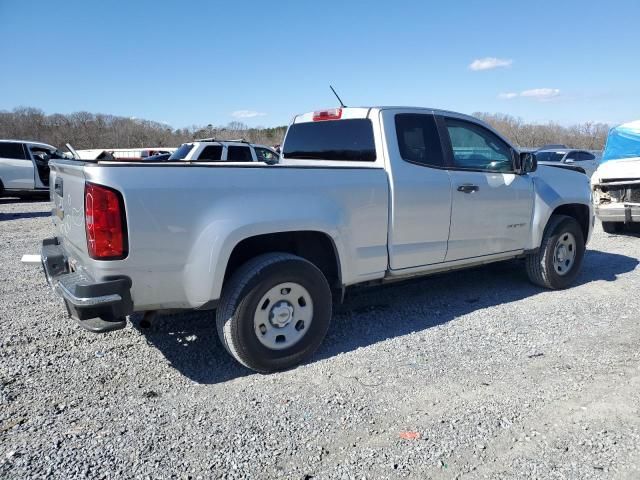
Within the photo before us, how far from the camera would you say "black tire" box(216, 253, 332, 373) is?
11.3ft

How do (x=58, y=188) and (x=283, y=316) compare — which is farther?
(x=58, y=188)

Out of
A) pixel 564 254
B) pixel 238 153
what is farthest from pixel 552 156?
pixel 564 254

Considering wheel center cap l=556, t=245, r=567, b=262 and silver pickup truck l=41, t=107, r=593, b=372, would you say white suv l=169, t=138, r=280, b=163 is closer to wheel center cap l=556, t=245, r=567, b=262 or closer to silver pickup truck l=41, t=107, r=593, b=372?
silver pickup truck l=41, t=107, r=593, b=372

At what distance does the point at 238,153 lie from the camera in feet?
42.7

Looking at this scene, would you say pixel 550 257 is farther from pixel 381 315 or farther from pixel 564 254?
pixel 381 315

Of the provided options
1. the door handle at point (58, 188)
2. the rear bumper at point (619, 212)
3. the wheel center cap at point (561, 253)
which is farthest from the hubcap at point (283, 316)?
the rear bumper at point (619, 212)

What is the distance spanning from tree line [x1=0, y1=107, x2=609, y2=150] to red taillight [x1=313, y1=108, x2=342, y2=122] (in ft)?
144

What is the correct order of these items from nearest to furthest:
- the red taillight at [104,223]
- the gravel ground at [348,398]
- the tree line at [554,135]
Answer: the gravel ground at [348,398] < the red taillight at [104,223] < the tree line at [554,135]

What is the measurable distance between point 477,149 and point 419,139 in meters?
0.85

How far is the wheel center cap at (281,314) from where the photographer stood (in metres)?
3.65

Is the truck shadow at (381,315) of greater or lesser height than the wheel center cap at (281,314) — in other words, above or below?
below

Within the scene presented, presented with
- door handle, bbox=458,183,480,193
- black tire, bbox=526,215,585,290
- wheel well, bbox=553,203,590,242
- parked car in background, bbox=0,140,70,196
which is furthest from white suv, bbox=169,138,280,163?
door handle, bbox=458,183,480,193

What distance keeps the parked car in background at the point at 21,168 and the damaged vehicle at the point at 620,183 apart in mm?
13595

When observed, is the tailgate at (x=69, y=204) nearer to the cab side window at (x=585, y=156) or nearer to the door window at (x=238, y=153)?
the door window at (x=238, y=153)
